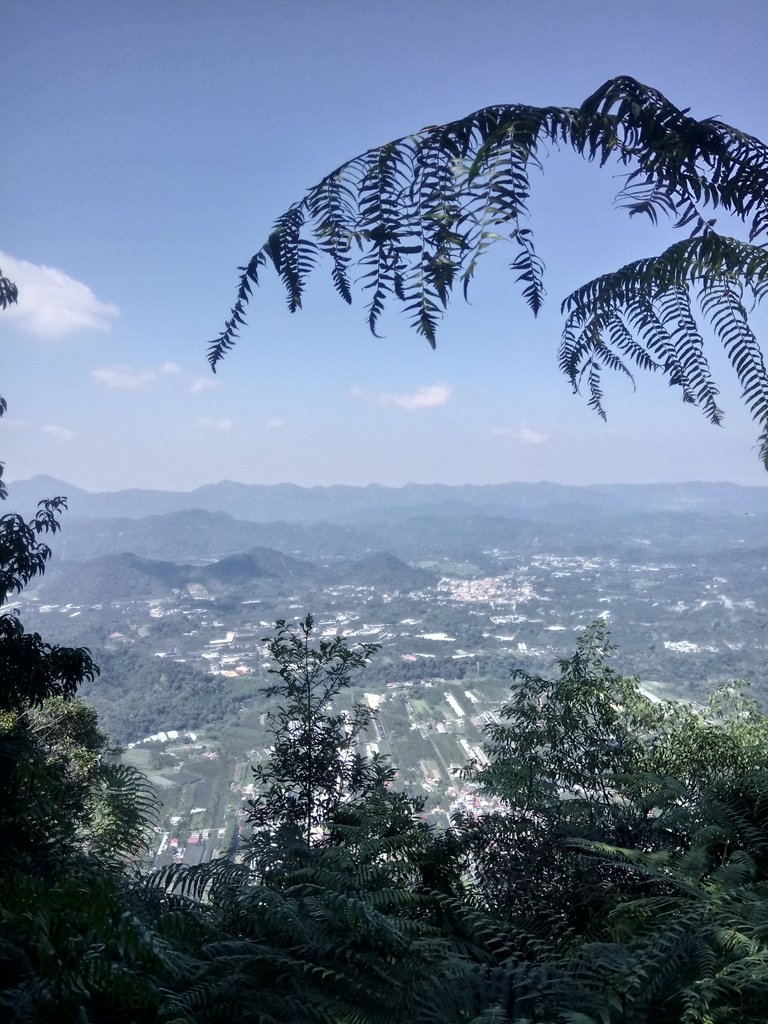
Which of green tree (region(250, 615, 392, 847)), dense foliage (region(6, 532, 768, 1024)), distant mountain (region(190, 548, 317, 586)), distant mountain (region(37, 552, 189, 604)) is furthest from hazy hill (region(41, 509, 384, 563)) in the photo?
dense foliage (region(6, 532, 768, 1024))

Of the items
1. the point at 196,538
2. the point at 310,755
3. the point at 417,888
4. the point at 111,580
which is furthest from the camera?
the point at 196,538

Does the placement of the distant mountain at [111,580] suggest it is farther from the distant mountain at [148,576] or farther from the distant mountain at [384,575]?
the distant mountain at [384,575]

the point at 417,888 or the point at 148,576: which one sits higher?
the point at 417,888

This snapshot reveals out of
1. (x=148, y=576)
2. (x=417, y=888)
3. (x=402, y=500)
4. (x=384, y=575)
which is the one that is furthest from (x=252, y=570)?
(x=402, y=500)

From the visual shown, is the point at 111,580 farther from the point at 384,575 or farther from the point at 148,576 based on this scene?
the point at 384,575

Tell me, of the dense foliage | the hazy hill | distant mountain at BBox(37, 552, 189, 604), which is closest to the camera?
the dense foliage

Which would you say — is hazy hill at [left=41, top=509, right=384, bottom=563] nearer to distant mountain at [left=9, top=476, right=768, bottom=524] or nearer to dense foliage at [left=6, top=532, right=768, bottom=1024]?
distant mountain at [left=9, top=476, right=768, bottom=524]

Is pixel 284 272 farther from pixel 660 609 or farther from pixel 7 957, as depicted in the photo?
pixel 660 609

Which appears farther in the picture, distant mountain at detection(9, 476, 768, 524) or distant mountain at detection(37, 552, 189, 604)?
distant mountain at detection(9, 476, 768, 524)

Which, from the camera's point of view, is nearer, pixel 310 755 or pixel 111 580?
pixel 310 755

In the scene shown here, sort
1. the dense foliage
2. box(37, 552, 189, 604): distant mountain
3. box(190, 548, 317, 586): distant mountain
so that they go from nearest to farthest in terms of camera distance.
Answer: the dense foliage
box(37, 552, 189, 604): distant mountain
box(190, 548, 317, 586): distant mountain
